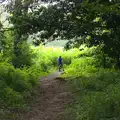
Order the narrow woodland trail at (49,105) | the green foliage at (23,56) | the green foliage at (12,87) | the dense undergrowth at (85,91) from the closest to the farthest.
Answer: the dense undergrowth at (85,91) < the narrow woodland trail at (49,105) < the green foliage at (12,87) < the green foliage at (23,56)

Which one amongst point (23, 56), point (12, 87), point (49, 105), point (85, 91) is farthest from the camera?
point (23, 56)

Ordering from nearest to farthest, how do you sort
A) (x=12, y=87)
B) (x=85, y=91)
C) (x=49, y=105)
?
(x=49, y=105) → (x=12, y=87) → (x=85, y=91)

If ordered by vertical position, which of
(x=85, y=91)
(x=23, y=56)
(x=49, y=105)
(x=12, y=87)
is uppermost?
(x=23, y=56)

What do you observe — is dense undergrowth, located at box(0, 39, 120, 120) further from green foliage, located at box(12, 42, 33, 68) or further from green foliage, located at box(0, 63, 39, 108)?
green foliage, located at box(12, 42, 33, 68)

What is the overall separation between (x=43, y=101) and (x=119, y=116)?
13.9 ft

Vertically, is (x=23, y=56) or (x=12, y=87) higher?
(x=23, y=56)

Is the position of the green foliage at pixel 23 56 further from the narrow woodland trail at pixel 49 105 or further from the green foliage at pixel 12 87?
the narrow woodland trail at pixel 49 105

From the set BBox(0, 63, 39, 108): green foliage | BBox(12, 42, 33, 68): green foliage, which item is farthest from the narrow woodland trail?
BBox(12, 42, 33, 68): green foliage

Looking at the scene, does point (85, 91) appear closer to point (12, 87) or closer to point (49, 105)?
point (49, 105)

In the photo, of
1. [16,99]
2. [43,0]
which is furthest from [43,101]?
[43,0]

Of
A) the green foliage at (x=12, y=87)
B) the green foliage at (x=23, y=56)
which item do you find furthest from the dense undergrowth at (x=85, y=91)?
the green foliage at (x=23, y=56)

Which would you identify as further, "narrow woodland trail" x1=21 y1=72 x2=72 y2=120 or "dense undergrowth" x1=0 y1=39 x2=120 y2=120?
"narrow woodland trail" x1=21 y1=72 x2=72 y2=120

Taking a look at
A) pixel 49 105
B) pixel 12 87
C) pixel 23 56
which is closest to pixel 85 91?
pixel 49 105

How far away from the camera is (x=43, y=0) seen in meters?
14.9
